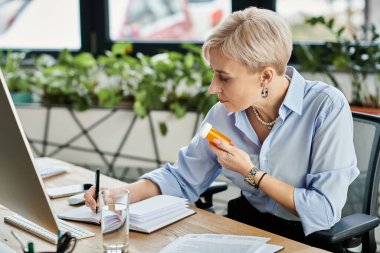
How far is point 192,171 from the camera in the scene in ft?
6.47

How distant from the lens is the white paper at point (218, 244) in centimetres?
138

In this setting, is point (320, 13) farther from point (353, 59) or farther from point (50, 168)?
point (50, 168)

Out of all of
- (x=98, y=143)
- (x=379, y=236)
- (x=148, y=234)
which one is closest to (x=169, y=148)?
(x=98, y=143)

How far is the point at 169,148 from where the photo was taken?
337 centimetres

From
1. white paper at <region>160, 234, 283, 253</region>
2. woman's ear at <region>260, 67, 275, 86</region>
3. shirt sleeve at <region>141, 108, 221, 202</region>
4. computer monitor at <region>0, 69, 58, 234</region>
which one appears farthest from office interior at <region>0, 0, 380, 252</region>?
computer monitor at <region>0, 69, 58, 234</region>

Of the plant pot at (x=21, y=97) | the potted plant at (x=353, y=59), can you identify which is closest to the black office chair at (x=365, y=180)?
the potted plant at (x=353, y=59)

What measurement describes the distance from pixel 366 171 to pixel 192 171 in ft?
1.76

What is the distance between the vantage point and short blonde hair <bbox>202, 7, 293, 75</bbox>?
5.64 feet

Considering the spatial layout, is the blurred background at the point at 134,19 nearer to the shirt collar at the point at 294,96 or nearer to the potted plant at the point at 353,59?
the potted plant at the point at 353,59

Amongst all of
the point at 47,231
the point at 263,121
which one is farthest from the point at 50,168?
the point at 263,121

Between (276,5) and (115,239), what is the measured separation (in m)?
2.38

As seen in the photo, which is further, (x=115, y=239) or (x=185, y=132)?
(x=185, y=132)

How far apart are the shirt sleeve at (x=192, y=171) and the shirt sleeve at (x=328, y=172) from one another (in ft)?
1.15

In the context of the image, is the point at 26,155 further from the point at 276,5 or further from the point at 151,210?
the point at 276,5
